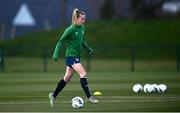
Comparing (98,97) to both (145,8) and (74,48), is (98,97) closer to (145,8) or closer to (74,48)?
(74,48)

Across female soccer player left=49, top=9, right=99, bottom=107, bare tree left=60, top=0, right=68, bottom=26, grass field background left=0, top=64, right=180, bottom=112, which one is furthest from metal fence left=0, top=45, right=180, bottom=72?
female soccer player left=49, top=9, right=99, bottom=107

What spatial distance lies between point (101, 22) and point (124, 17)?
222 inches

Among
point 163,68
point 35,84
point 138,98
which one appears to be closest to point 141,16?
point 163,68

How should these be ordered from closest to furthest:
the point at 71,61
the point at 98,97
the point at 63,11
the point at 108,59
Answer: the point at 71,61 → the point at 98,97 → the point at 108,59 → the point at 63,11

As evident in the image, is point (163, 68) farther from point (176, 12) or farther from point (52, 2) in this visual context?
point (52, 2)

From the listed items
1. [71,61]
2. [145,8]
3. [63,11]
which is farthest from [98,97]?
[145,8]

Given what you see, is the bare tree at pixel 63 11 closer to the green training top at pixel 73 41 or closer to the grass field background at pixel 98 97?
the grass field background at pixel 98 97

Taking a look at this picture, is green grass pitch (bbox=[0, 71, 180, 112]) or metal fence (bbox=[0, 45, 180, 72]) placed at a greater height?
green grass pitch (bbox=[0, 71, 180, 112])

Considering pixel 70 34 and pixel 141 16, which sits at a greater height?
pixel 70 34

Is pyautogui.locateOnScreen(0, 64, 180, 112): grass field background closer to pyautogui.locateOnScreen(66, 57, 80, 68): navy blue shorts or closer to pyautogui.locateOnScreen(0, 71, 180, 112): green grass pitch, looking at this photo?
pyautogui.locateOnScreen(0, 71, 180, 112): green grass pitch

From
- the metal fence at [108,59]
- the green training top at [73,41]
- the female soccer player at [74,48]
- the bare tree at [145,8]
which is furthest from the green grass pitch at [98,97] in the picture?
the bare tree at [145,8]

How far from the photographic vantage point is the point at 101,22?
61094 mm

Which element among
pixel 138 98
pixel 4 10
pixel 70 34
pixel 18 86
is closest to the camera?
pixel 70 34

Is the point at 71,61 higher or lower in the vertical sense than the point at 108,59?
higher
